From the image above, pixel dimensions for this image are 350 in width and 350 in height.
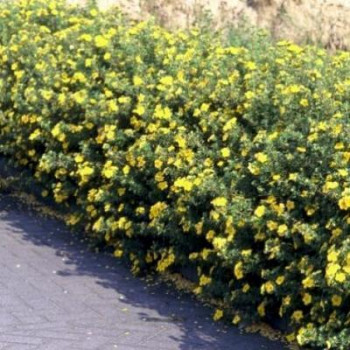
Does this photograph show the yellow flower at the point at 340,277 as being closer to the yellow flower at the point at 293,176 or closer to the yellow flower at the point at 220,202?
the yellow flower at the point at 293,176

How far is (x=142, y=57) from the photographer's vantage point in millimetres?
7039

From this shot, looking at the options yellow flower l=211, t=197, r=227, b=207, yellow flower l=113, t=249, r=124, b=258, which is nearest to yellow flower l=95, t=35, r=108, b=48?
yellow flower l=113, t=249, r=124, b=258

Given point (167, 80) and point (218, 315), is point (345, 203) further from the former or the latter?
point (167, 80)

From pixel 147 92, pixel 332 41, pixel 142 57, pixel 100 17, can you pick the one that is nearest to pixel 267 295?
pixel 147 92

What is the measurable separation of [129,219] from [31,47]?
6.33ft

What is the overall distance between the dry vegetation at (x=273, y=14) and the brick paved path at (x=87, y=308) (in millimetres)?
3924

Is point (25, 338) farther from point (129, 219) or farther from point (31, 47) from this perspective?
point (31, 47)

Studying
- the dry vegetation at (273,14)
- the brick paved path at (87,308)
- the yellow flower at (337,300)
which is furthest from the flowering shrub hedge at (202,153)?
the dry vegetation at (273,14)

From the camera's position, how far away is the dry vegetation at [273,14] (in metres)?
10.2

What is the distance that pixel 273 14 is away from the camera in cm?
1063

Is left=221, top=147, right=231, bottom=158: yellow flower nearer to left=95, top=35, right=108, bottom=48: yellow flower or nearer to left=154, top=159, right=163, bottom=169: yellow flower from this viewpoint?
left=154, top=159, right=163, bottom=169: yellow flower

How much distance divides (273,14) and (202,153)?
16.4 feet

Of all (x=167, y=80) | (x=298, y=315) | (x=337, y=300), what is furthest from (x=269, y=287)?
(x=167, y=80)

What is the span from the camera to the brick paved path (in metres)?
5.45
